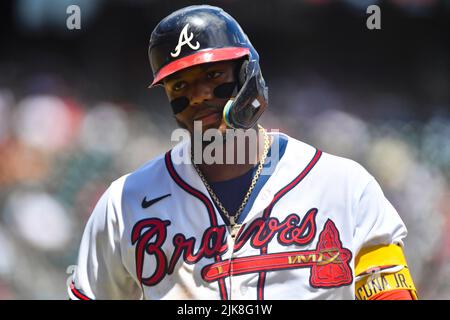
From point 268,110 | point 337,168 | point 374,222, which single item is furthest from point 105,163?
point 374,222

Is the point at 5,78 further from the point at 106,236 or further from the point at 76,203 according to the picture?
the point at 106,236

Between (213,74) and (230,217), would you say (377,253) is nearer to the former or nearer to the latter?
(230,217)

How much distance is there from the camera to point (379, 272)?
2.41 m

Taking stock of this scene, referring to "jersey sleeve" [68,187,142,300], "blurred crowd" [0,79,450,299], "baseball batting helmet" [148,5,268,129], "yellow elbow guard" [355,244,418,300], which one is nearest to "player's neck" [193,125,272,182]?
Answer: "baseball batting helmet" [148,5,268,129]

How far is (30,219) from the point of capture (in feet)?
17.0

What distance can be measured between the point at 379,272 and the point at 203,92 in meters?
0.80

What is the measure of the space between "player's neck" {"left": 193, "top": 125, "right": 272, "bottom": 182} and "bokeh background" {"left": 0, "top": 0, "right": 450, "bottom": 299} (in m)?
2.73

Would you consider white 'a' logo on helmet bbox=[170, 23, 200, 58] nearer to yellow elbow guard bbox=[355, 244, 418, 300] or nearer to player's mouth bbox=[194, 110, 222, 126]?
player's mouth bbox=[194, 110, 222, 126]

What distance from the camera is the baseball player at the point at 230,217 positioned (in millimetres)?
2416

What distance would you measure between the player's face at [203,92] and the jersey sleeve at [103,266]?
0.41 meters

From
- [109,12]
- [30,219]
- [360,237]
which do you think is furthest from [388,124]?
[360,237]
